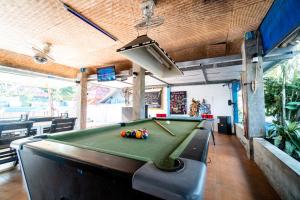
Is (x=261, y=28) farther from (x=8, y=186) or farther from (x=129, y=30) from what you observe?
(x=8, y=186)

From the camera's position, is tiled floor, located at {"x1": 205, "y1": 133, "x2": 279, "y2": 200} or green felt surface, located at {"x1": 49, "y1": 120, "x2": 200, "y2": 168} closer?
green felt surface, located at {"x1": 49, "y1": 120, "x2": 200, "y2": 168}

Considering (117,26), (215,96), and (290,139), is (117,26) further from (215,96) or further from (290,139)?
(215,96)

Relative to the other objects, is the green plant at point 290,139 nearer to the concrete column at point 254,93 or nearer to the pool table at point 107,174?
the concrete column at point 254,93

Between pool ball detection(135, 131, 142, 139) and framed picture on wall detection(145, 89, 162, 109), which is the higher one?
framed picture on wall detection(145, 89, 162, 109)

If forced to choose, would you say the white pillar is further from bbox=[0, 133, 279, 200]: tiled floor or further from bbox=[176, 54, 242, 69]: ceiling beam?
bbox=[0, 133, 279, 200]: tiled floor

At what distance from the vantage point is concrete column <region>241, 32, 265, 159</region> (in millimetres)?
2848

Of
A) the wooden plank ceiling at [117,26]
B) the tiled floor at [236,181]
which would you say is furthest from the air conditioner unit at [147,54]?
the tiled floor at [236,181]

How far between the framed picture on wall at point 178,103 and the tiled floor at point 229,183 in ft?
15.8

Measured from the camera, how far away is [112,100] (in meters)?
11.5

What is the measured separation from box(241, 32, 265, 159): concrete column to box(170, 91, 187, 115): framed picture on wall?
4807mm

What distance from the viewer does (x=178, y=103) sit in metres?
7.94

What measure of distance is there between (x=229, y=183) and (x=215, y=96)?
5.65 m

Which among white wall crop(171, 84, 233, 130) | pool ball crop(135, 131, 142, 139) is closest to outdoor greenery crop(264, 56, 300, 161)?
pool ball crop(135, 131, 142, 139)

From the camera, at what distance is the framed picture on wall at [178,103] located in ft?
25.6
